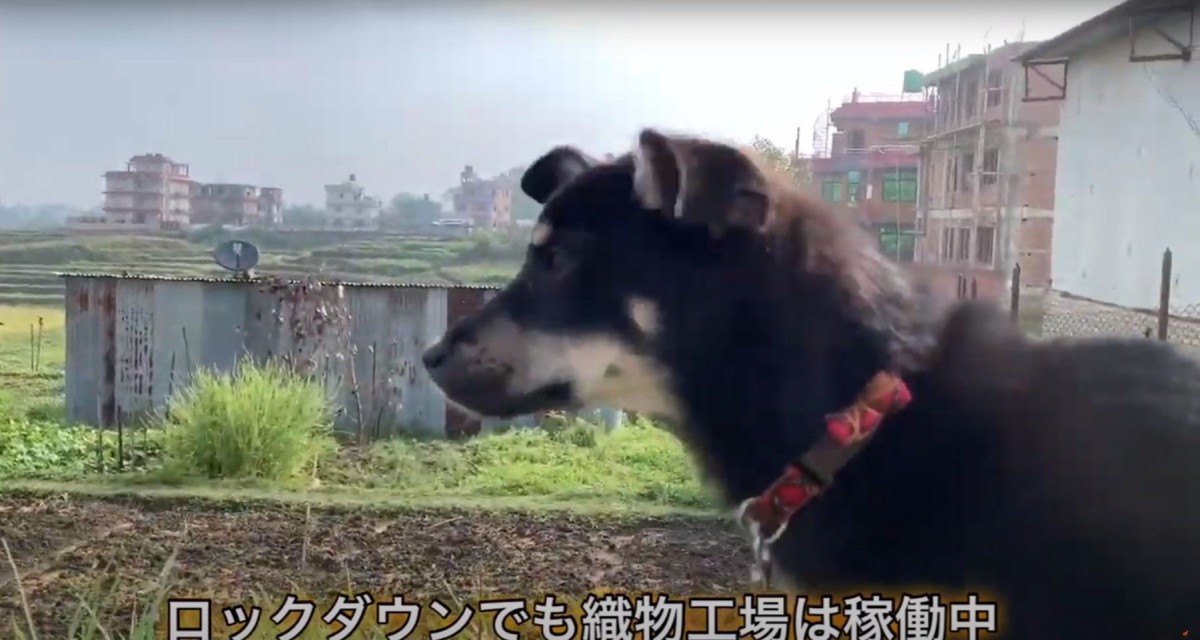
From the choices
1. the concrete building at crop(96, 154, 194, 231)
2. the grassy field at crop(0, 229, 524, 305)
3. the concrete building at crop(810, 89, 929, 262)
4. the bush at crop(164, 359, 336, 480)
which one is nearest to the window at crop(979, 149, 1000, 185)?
the concrete building at crop(810, 89, 929, 262)

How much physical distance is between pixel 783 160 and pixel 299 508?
2.14 meters

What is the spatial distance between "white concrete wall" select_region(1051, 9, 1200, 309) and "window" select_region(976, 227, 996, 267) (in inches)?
67.2

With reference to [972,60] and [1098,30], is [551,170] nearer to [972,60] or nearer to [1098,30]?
[972,60]

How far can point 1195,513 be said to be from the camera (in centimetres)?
100

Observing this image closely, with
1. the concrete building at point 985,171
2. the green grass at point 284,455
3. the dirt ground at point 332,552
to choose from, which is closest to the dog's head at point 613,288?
the dirt ground at point 332,552

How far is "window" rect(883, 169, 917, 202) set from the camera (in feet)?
8.76

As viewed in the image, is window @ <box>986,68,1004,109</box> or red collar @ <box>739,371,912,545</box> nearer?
red collar @ <box>739,371,912,545</box>

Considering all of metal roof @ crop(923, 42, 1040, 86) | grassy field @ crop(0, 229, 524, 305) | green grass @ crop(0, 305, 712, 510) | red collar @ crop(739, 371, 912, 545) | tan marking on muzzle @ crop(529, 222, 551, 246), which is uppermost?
metal roof @ crop(923, 42, 1040, 86)

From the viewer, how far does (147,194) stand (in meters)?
2.89

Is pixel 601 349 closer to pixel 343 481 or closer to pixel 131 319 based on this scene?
pixel 343 481

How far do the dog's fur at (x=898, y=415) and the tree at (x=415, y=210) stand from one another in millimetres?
1203

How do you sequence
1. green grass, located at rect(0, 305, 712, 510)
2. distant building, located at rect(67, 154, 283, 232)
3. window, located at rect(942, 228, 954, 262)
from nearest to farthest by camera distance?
1. distant building, located at rect(67, 154, 283, 232)
2. window, located at rect(942, 228, 954, 262)
3. green grass, located at rect(0, 305, 712, 510)

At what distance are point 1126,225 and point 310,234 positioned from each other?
4869 mm

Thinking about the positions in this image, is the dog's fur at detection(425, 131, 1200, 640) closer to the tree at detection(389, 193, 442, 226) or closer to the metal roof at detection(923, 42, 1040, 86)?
the tree at detection(389, 193, 442, 226)
